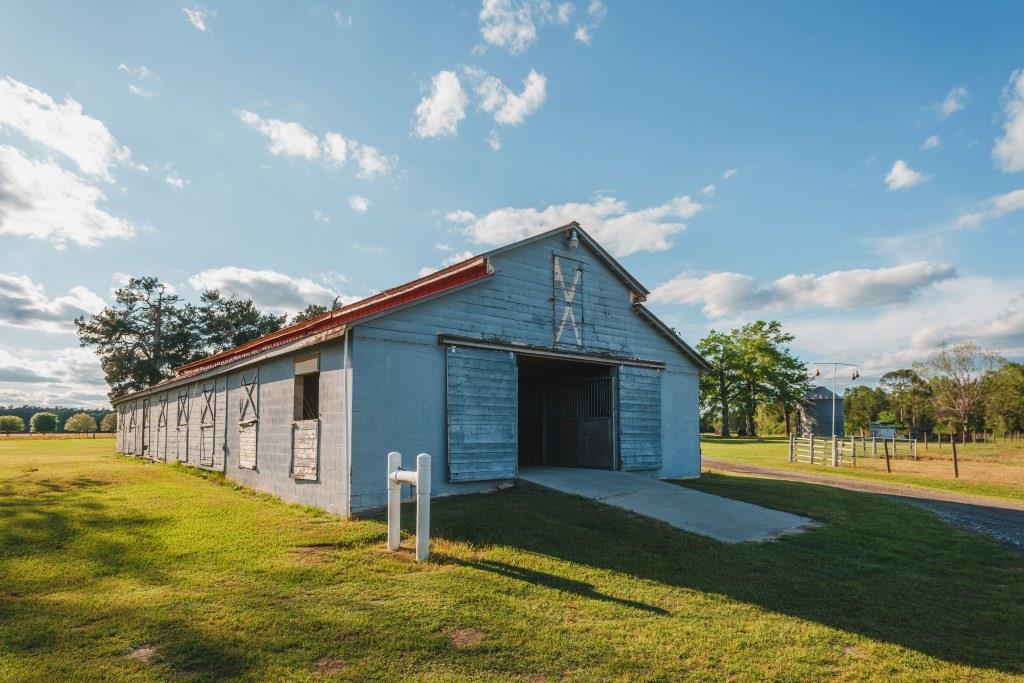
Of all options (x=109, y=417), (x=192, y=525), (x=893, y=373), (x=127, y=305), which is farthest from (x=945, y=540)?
(x=893, y=373)

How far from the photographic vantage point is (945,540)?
33.8 ft

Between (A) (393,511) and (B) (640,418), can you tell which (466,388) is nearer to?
(A) (393,511)

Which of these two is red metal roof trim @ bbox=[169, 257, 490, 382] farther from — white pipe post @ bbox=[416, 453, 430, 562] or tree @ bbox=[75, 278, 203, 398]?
tree @ bbox=[75, 278, 203, 398]

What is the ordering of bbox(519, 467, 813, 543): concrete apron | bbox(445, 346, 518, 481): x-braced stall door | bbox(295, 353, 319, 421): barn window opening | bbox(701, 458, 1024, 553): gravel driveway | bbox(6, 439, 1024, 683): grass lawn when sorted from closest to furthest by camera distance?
bbox(6, 439, 1024, 683): grass lawn
bbox(519, 467, 813, 543): concrete apron
bbox(701, 458, 1024, 553): gravel driveway
bbox(295, 353, 319, 421): barn window opening
bbox(445, 346, 518, 481): x-braced stall door

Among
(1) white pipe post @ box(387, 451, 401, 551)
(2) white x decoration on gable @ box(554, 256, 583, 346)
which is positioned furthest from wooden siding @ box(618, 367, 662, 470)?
(1) white pipe post @ box(387, 451, 401, 551)

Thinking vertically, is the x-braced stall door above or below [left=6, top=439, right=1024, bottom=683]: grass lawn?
above

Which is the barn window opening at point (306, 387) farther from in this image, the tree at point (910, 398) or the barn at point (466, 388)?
the tree at point (910, 398)

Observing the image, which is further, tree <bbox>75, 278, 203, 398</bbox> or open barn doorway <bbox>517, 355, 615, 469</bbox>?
tree <bbox>75, 278, 203, 398</bbox>

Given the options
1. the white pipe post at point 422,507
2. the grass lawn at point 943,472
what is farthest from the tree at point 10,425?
the white pipe post at point 422,507

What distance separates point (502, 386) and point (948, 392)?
223ft

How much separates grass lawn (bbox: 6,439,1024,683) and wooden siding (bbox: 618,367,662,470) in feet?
17.9

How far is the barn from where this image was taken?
11219 mm

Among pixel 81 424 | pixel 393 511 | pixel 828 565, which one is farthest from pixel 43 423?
pixel 828 565

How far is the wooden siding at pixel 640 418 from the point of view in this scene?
16094 millimetres
